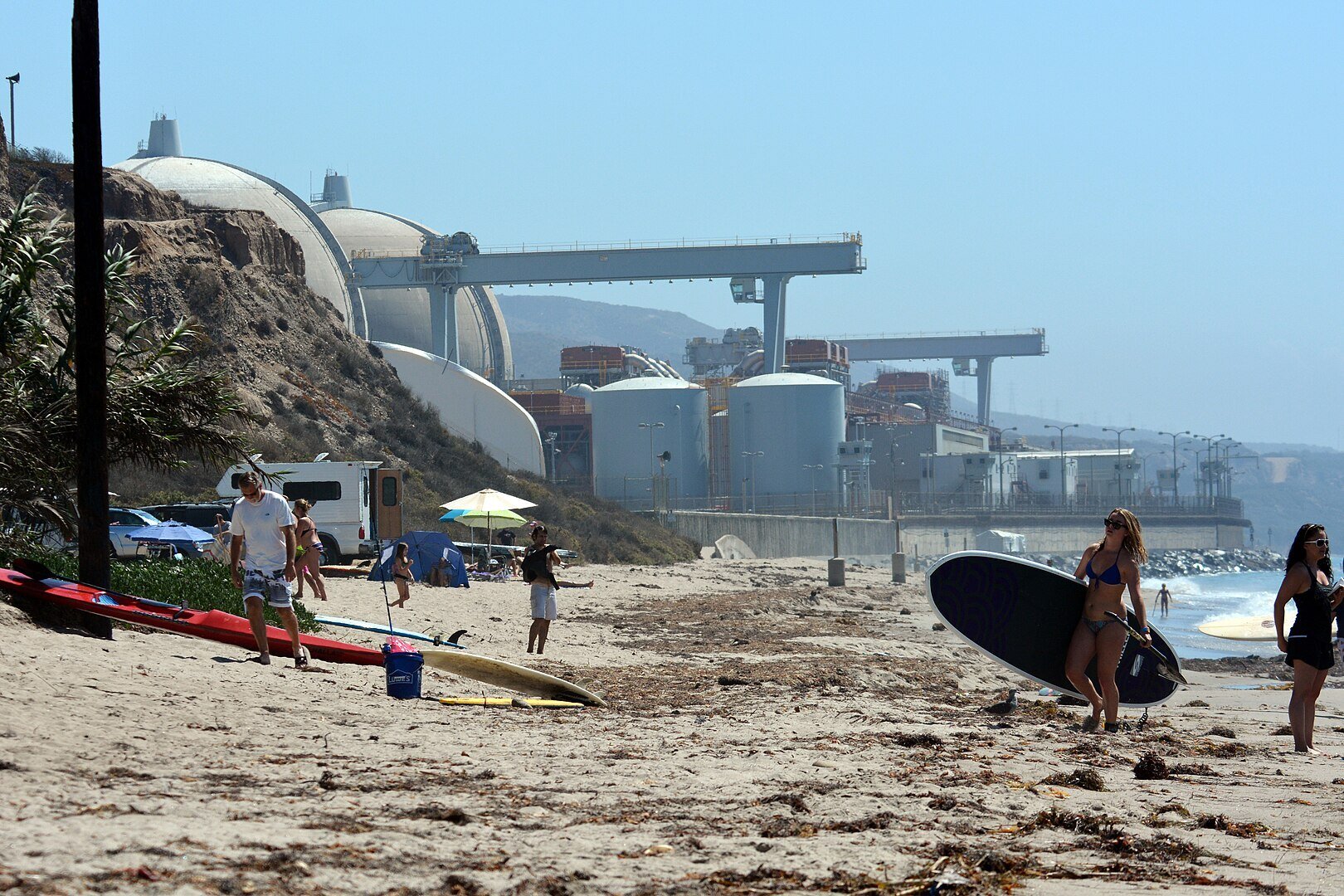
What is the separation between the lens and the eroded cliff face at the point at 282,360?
36.0 m

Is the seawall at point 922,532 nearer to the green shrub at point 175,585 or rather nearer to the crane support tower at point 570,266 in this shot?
the crane support tower at point 570,266

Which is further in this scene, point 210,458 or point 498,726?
point 210,458

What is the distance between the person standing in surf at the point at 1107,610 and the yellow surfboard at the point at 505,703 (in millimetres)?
3489

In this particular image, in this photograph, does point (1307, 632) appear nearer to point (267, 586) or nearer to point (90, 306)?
point (267, 586)

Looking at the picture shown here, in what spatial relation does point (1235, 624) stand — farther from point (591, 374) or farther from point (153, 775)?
point (591, 374)

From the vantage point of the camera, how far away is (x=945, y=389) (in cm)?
12506

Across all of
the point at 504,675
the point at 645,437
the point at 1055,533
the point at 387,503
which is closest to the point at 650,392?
the point at 645,437

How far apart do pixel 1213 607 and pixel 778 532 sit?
63.2 feet

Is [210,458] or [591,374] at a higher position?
[591,374]

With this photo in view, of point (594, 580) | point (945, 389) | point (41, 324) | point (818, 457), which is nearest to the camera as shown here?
point (41, 324)

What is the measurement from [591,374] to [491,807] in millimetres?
85021

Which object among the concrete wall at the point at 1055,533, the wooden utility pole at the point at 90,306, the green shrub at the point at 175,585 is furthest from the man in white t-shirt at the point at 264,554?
the concrete wall at the point at 1055,533

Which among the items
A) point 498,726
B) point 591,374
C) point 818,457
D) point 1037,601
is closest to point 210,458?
point 498,726

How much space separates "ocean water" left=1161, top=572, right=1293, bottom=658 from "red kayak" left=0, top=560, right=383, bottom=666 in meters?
17.4
